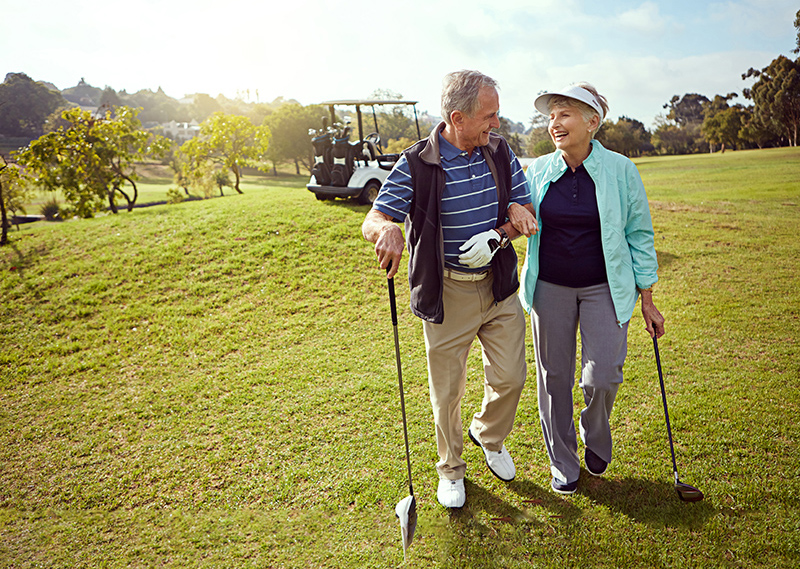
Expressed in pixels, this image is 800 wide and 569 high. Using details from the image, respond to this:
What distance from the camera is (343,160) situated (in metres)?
10.9

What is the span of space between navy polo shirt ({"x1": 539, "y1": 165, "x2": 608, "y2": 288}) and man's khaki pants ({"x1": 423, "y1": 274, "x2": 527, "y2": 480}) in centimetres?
32

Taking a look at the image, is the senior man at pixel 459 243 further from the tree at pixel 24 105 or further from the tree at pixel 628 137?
the tree at pixel 628 137

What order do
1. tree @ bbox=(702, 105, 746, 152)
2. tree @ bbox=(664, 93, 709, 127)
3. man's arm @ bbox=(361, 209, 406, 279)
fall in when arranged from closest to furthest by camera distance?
man's arm @ bbox=(361, 209, 406, 279) → tree @ bbox=(702, 105, 746, 152) → tree @ bbox=(664, 93, 709, 127)

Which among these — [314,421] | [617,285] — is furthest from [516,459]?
[314,421]

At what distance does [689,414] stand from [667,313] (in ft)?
7.75

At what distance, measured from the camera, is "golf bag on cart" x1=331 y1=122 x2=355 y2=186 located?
10.8 meters

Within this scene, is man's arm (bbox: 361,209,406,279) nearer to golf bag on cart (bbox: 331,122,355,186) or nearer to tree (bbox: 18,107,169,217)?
golf bag on cart (bbox: 331,122,355,186)

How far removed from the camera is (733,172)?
13016mm

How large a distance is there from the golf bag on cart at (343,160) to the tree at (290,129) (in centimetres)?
3213

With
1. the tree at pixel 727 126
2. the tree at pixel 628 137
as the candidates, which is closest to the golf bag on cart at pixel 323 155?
the tree at pixel 727 126

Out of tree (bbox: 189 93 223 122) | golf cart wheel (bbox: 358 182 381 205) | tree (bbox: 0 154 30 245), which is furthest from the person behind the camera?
tree (bbox: 189 93 223 122)

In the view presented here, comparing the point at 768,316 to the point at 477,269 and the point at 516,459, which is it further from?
the point at 477,269

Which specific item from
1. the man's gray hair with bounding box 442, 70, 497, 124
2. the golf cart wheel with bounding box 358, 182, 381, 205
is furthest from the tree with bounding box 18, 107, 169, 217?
the man's gray hair with bounding box 442, 70, 497, 124

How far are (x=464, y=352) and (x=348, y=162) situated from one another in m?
8.92
